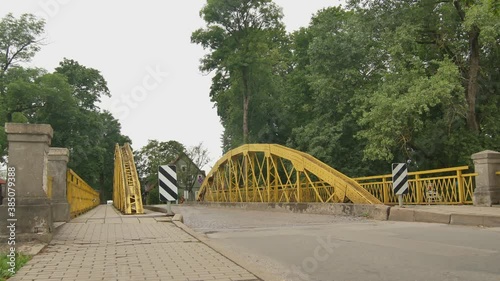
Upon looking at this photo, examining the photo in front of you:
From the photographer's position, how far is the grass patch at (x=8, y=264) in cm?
465

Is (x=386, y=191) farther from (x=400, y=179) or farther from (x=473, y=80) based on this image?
(x=473, y=80)

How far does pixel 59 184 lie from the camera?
1077 centimetres

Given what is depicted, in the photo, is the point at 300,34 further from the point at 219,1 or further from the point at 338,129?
the point at 338,129

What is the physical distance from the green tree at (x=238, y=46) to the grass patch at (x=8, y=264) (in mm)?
30270

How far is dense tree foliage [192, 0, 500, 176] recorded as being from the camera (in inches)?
757

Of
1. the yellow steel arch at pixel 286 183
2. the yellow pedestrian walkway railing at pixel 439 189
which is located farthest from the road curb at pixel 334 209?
the yellow pedestrian walkway railing at pixel 439 189

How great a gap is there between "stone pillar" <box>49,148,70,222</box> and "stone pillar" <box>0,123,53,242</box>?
3.76m

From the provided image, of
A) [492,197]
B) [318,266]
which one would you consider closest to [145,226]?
[318,266]

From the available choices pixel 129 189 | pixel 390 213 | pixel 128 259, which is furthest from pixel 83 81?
pixel 128 259

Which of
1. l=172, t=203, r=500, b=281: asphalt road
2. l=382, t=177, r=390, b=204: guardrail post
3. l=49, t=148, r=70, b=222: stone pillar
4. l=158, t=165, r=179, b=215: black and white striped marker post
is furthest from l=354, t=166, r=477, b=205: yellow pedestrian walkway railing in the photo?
l=49, t=148, r=70, b=222: stone pillar

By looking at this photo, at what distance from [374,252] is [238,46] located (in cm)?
3248

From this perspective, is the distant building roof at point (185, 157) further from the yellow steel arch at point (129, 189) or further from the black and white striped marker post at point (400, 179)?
the black and white striped marker post at point (400, 179)

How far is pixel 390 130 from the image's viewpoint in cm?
1942

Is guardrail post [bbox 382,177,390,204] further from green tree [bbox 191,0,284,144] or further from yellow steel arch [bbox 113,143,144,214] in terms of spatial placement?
green tree [bbox 191,0,284,144]
